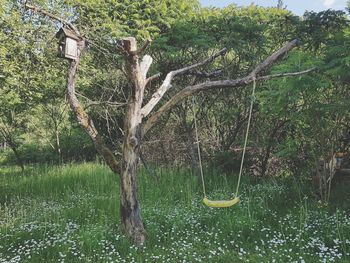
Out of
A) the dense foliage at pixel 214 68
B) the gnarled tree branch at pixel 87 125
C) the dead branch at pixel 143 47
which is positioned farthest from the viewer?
the dense foliage at pixel 214 68

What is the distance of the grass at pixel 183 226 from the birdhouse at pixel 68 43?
241 centimetres

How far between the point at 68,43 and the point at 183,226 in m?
3.07

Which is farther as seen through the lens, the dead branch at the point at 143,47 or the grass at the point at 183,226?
the grass at the point at 183,226

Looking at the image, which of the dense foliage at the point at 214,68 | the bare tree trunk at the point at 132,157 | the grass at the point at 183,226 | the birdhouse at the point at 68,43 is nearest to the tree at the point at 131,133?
the bare tree trunk at the point at 132,157

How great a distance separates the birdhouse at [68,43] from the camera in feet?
15.1

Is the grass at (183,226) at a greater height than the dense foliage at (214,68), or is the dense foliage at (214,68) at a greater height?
the dense foliage at (214,68)

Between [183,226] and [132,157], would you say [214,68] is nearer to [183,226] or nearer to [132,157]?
[183,226]

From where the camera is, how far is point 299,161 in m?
8.31

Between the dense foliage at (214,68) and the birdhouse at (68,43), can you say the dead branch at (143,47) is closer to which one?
the birdhouse at (68,43)

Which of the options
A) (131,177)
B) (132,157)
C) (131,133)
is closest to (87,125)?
(131,133)

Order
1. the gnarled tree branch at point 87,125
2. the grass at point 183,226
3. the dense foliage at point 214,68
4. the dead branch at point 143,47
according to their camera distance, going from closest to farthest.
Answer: the dead branch at point 143,47
the grass at point 183,226
the gnarled tree branch at point 87,125
the dense foliage at point 214,68

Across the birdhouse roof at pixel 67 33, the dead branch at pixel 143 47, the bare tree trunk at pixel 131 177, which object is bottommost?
the bare tree trunk at pixel 131 177

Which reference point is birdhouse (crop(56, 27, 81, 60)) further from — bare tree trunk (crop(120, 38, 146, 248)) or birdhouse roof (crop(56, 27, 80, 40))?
bare tree trunk (crop(120, 38, 146, 248))

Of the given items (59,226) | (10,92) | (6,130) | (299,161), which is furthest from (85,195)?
(6,130)
